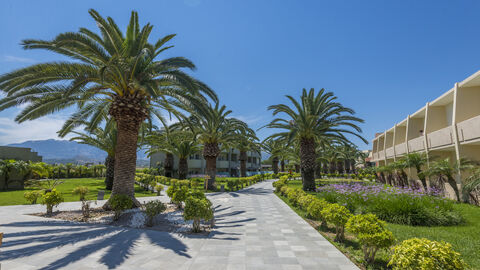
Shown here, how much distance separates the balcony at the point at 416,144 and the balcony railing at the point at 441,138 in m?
1.84

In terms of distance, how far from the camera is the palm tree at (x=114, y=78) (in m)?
→ 9.23

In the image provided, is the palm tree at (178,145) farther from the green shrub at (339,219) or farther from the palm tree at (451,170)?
the palm tree at (451,170)

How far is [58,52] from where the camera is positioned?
31.7 ft

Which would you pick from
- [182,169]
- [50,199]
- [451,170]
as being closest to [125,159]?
[50,199]

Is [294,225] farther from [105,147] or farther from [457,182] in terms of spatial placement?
[105,147]

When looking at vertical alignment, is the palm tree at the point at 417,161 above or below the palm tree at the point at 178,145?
below

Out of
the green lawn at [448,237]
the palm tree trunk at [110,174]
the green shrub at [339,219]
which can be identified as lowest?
the green lawn at [448,237]

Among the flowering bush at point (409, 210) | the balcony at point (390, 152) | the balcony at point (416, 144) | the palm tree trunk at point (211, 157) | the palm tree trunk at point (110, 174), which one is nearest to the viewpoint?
the flowering bush at point (409, 210)

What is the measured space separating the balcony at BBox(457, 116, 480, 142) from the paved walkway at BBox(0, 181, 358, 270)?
1290cm

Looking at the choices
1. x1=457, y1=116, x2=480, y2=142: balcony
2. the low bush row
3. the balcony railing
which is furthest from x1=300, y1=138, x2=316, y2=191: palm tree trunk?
the low bush row

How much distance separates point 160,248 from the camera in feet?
19.6

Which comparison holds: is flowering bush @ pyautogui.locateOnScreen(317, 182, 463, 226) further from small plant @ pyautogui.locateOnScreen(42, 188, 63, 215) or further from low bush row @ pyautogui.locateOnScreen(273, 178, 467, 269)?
small plant @ pyautogui.locateOnScreen(42, 188, 63, 215)

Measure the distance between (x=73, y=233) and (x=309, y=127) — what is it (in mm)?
17215

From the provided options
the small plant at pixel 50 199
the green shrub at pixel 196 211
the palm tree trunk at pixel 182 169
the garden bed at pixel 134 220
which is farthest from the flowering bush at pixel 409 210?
the palm tree trunk at pixel 182 169
